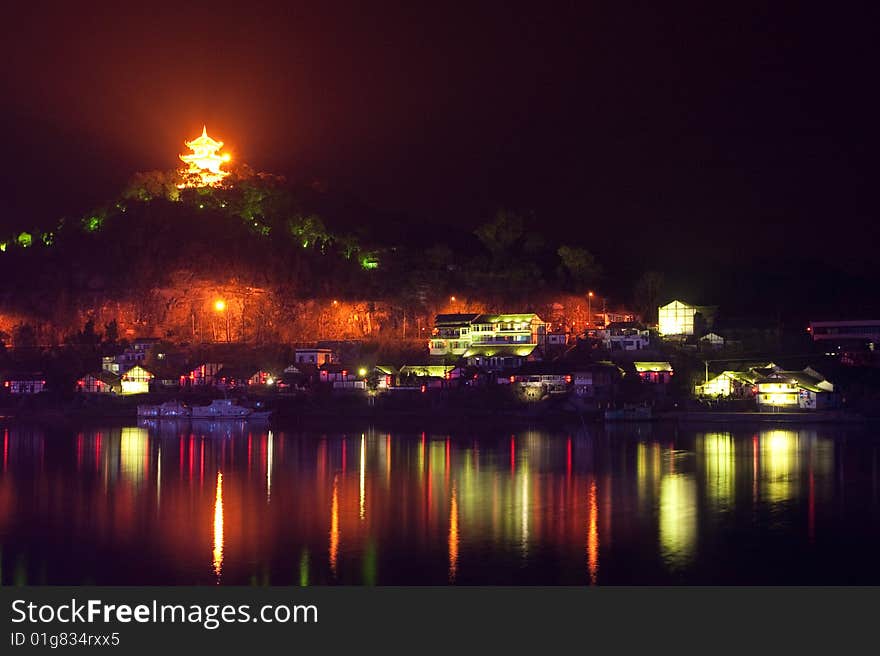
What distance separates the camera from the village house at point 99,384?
4656cm

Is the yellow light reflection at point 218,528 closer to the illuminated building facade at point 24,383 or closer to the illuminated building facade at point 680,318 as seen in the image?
the illuminated building facade at point 24,383

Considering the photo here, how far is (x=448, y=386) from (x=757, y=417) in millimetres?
12851

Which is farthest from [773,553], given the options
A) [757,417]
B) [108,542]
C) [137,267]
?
[137,267]

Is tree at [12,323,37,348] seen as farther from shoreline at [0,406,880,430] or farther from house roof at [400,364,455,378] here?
house roof at [400,364,455,378]

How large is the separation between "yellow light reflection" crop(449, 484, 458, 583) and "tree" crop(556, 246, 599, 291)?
35722 millimetres

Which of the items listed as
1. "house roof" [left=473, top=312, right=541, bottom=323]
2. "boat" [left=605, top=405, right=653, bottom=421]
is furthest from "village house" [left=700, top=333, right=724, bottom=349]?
"boat" [left=605, top=405, right=653, bottom=421]

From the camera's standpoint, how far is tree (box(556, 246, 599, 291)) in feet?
188

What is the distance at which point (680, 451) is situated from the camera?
99.0 ft

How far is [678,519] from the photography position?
19.8 metres

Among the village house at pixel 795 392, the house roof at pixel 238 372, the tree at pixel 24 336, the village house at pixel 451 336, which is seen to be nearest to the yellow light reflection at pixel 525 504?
the village house at pixel 795 392

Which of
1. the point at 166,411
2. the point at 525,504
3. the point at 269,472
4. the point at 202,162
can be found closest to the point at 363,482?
the point at 269,472

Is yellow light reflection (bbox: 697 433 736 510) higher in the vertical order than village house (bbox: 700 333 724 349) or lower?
lower

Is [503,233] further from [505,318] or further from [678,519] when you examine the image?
[678,519]

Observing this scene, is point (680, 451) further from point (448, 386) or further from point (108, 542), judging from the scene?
point (108, 542)
